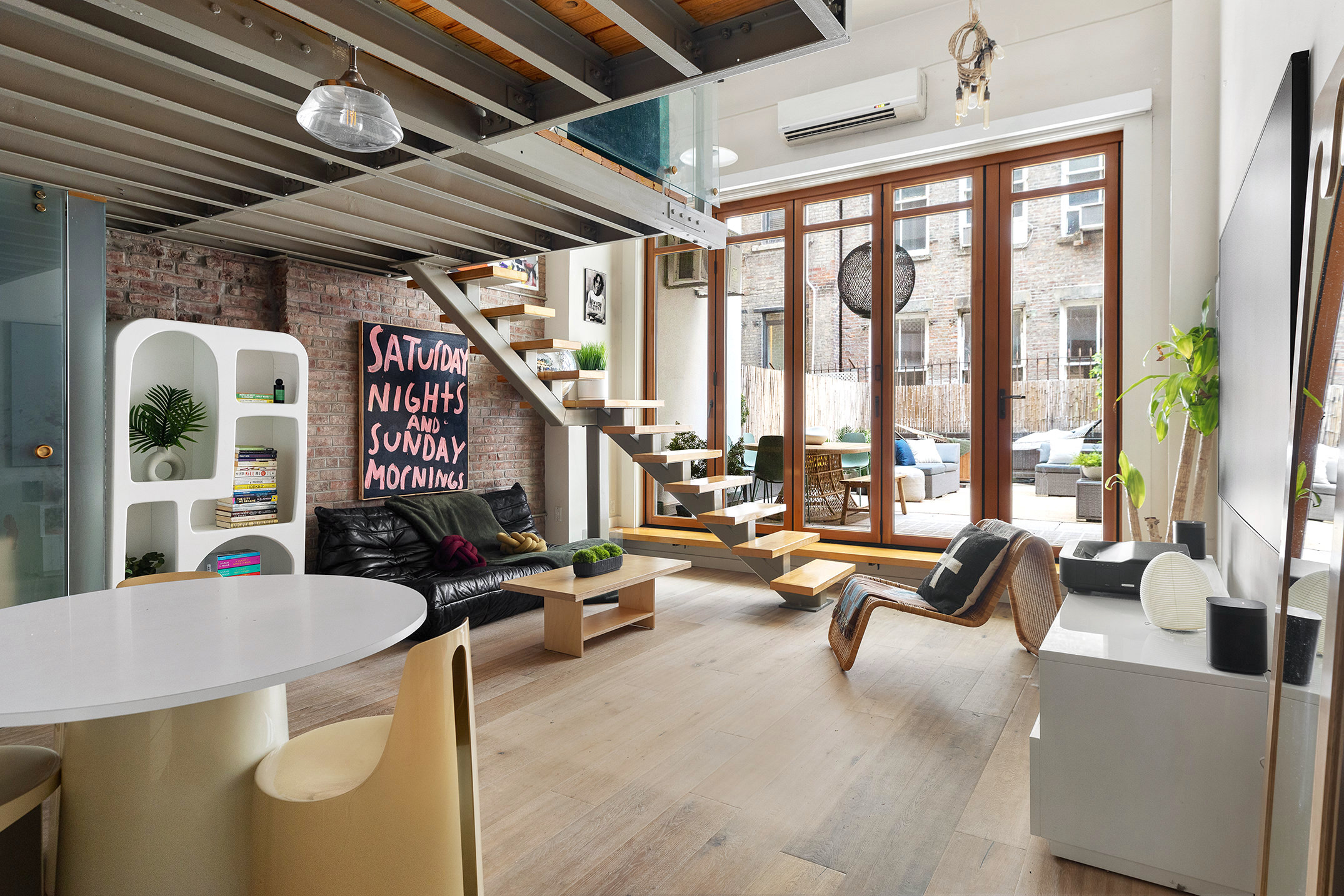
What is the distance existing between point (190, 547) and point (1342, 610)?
4506 millimetres

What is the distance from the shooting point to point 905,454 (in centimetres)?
561

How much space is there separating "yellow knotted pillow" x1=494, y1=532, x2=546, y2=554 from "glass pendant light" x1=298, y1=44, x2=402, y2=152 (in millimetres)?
3448

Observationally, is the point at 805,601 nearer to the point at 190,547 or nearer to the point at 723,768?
the point at 723,768

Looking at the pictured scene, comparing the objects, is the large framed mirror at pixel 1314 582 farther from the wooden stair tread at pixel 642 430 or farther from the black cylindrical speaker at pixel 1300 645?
the wooden stair tread at pixel 642 430

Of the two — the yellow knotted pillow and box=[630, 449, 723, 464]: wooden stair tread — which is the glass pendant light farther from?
the yellow knotted pillow

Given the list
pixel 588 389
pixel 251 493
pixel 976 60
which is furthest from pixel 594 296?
pixel 976 60

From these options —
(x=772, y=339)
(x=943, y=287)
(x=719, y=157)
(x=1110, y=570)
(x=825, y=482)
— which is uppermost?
(x=719, y=157)

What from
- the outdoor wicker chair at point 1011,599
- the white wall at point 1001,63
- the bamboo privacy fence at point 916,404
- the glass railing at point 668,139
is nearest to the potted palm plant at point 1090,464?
the bamboo privacy fence at point 916,404

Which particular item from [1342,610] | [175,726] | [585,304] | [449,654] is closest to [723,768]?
[449,654]

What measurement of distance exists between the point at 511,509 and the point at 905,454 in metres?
3.09

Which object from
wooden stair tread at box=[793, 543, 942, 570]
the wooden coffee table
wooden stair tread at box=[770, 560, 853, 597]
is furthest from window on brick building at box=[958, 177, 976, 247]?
the wooden coffee table

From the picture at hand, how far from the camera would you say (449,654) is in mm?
1552

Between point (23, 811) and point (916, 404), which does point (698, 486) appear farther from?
point (23, 811)

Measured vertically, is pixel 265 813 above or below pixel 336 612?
below
